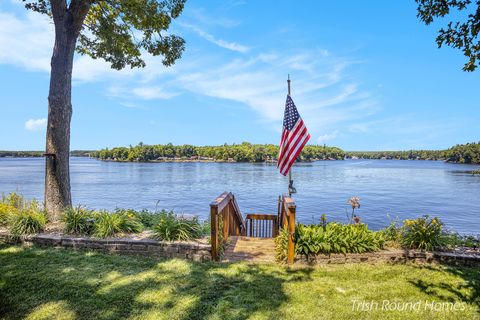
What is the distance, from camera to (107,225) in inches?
294

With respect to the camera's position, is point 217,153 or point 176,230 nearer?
point 176,230

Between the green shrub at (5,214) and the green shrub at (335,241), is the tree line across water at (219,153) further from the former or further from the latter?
the green shrub at (335,241)

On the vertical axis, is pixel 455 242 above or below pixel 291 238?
below

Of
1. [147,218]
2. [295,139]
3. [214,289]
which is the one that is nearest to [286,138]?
[295,139]

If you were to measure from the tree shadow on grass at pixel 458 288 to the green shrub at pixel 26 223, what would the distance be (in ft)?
28.3

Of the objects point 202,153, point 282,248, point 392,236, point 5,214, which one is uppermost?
point 202,153

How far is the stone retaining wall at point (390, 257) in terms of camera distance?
644cm

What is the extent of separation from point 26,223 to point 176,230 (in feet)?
12.8

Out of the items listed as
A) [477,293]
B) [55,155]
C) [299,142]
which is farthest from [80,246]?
[477,293]

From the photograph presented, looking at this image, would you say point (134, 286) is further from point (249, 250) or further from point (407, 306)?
point (407, 306)

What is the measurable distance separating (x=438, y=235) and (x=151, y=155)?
15950cm

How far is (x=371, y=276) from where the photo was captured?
587cm

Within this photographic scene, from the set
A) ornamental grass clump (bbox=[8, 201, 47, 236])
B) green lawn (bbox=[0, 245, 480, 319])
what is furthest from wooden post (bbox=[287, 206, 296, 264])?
ornamental grass clump (bbox=[8, 201, 47, 236])

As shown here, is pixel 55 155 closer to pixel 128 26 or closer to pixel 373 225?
pixel 128 26
